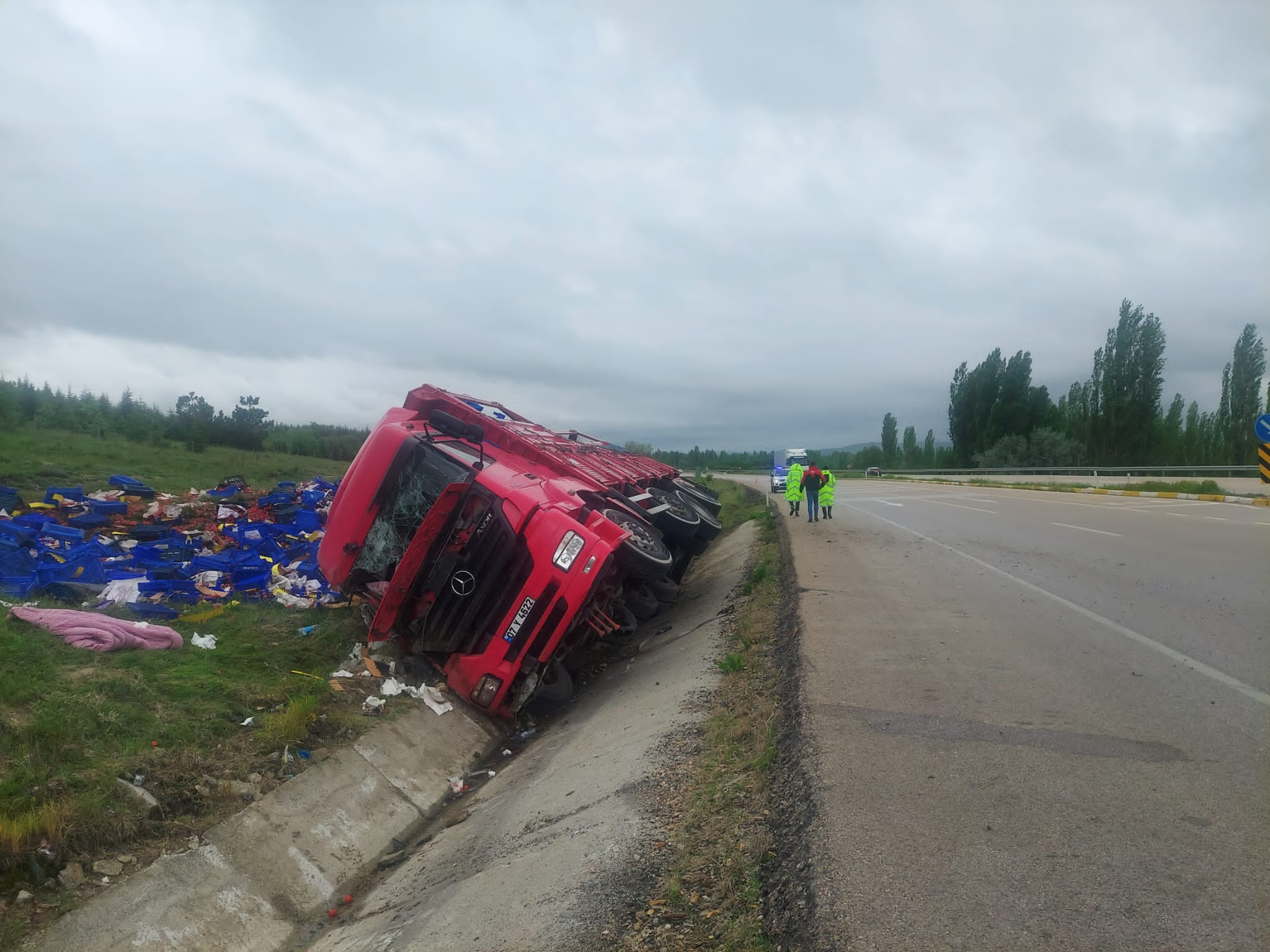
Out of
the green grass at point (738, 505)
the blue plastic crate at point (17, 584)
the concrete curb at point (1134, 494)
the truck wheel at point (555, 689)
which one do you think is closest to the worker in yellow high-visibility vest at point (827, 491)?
the green grass at point (738, 505)

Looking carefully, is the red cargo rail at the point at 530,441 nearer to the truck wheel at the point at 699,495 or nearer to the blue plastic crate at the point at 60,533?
the truck wheel at the point at 699,495

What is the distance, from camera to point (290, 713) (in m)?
6.29

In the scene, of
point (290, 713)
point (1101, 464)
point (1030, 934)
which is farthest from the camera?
point (1101, 464)

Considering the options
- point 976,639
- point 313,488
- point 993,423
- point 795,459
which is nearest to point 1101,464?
point 993,423

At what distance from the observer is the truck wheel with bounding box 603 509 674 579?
7723 mm

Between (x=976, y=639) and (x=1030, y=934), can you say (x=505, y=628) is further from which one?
(x=1030, y=934)

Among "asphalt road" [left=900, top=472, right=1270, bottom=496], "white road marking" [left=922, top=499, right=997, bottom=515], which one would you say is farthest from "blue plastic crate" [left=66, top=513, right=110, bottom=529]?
"asphalt road" [left=900, top=472, right=1270, bottom=496]

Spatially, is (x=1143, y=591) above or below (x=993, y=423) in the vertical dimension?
below

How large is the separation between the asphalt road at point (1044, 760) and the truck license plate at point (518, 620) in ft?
7.69

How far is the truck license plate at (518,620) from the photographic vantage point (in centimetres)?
696

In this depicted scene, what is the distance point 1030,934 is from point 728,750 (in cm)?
247

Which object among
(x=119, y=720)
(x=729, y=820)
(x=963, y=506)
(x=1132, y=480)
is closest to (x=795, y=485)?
(x=963, y=506)

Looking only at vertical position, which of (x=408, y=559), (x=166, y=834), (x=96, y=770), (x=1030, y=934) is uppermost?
(x=408, y=559)

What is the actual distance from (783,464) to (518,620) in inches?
1493
